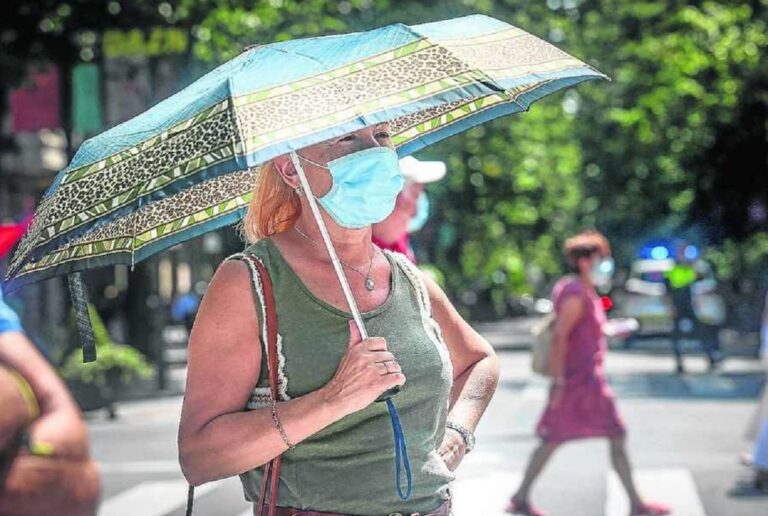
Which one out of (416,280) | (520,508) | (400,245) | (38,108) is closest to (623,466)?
(520,508)

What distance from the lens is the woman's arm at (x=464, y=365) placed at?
148 inches

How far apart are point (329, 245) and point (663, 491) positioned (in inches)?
345

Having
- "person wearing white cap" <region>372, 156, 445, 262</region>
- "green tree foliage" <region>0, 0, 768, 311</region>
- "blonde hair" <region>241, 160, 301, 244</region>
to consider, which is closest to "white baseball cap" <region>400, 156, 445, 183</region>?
"person wearing white cap" <region>372, 156, 445, 262</region>

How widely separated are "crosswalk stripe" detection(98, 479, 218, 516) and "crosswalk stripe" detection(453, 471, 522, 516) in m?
1.84

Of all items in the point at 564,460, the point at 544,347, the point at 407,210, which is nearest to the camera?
the point at 407,210

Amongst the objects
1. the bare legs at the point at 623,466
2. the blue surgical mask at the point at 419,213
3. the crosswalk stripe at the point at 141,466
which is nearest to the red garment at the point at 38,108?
the crosswalk stripe at the point at 141,466

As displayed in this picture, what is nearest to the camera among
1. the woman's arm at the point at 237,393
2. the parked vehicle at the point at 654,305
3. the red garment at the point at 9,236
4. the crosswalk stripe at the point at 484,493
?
the woman's arm at the point at 237,393

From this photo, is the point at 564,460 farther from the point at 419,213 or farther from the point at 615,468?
the point at 419,213

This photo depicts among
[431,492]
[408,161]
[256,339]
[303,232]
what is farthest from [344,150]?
[408,161]

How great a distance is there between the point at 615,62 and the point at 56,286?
1339 cm

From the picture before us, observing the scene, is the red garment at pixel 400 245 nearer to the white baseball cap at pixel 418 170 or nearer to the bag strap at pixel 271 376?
the white baseball cap at pixel 418 170

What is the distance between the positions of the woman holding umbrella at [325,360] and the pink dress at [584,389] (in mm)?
6875

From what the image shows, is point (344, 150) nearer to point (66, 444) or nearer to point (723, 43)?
point (66, 444)

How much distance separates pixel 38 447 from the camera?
3.00m
